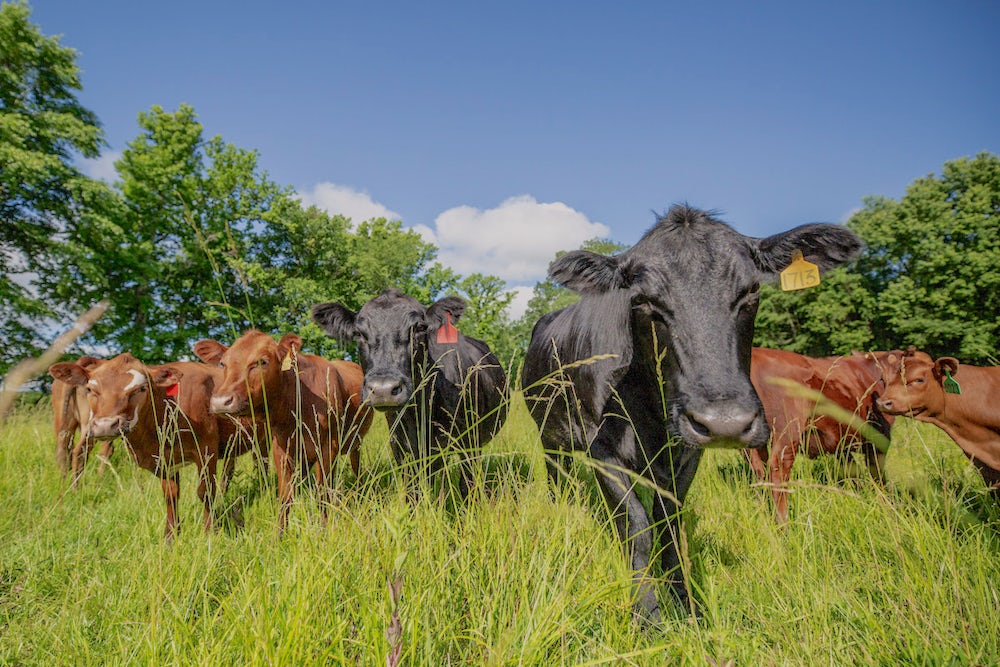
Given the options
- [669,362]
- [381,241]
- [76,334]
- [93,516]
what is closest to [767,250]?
[669,362]

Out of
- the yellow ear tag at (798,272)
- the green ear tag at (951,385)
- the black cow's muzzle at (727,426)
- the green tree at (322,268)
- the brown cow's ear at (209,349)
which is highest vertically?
the green tree at (322,268)

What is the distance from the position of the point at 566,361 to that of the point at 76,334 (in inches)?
141

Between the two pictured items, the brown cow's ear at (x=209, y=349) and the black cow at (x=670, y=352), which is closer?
the black cow at (x=670, y=352)

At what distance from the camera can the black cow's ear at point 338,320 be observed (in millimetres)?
5086

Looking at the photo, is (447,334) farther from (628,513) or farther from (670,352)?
(670,352)

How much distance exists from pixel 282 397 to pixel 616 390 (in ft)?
10.6

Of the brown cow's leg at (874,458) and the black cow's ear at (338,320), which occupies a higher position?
the black cow's ear at (338,320)

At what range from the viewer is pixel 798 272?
2.91 m

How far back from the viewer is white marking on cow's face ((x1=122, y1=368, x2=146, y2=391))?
4.09 meters

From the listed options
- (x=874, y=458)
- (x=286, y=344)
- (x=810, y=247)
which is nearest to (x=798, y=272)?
(x=810, y=247)

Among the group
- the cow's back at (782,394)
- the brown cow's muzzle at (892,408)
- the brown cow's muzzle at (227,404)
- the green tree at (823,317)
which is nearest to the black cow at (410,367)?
the brown cow's muzzle at (227,404)

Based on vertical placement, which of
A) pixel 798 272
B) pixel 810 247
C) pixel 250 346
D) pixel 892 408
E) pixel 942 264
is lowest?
pixel 892 408

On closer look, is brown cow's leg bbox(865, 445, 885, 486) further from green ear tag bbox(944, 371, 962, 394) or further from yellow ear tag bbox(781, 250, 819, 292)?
yellow ear tag bbox(781, 250, 819, 292)

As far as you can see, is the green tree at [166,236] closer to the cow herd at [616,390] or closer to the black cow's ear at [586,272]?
the cow herd at [616,390]
